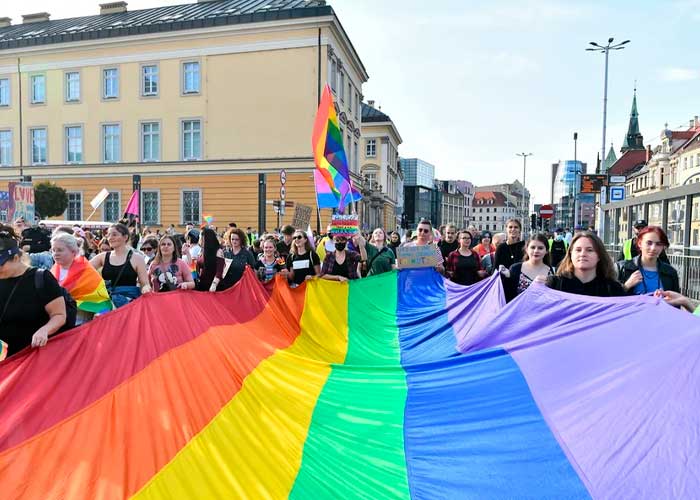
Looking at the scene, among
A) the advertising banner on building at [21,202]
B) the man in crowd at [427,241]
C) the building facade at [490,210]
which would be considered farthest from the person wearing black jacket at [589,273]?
the building facade at [490,210]

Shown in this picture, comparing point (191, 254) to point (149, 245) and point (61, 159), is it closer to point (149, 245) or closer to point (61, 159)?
point (149, 245)

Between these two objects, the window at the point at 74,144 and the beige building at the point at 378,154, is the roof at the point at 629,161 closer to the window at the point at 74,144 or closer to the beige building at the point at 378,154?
the beige building at the point at 378,154

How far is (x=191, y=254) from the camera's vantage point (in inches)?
447

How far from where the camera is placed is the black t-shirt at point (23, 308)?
13.2ft

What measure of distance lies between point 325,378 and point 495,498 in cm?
202

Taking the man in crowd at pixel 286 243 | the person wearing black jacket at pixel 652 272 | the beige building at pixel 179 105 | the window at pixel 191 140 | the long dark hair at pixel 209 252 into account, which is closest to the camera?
the person wearing black jacket at pixel 652 272

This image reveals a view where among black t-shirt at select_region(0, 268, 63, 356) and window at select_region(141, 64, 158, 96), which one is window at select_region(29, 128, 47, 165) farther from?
black t-shirt at select_region(0, 268, 63, 356)

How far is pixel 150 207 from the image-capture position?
37.3 meters

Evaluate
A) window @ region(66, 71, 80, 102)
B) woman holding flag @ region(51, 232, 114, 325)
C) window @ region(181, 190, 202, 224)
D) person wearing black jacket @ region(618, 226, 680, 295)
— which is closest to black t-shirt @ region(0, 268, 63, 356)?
woman holding flag @ region(51, 232, 114, 325)

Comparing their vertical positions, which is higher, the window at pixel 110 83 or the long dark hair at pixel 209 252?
the window at pixel 110 83

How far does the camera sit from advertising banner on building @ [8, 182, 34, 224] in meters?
15.9

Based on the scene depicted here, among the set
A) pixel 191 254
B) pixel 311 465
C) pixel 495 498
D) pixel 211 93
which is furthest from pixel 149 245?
pixel 211 93

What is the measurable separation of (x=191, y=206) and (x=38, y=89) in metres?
14.2

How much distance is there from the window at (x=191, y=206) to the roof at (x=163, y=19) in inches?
409
